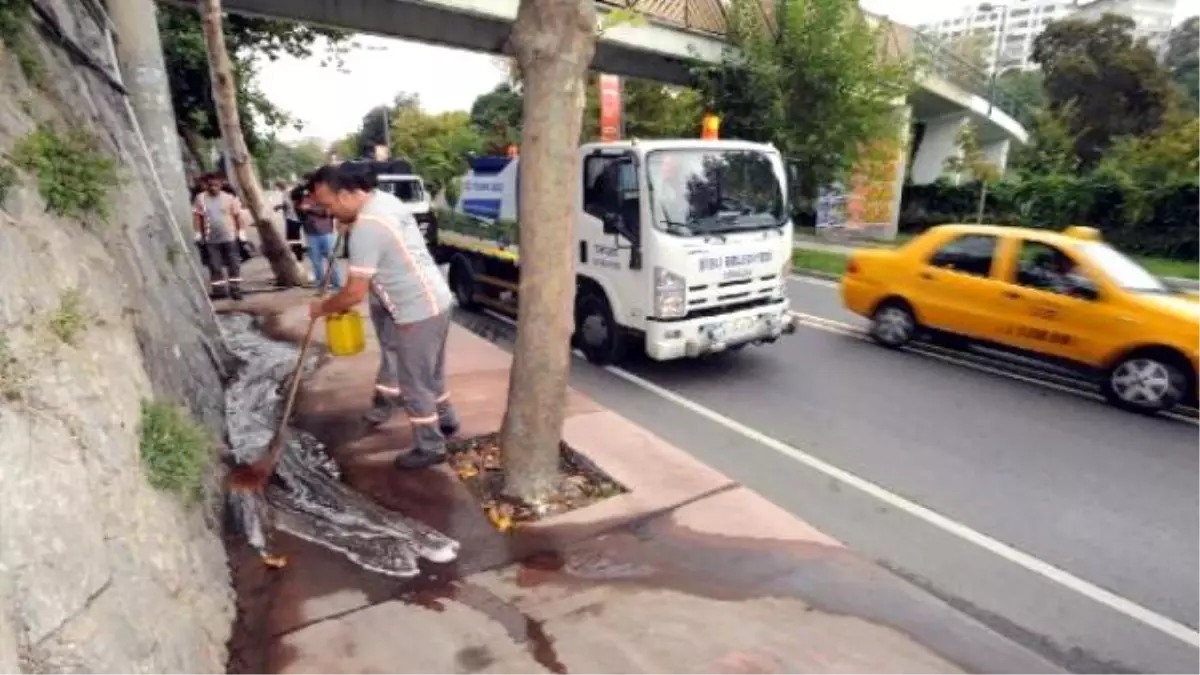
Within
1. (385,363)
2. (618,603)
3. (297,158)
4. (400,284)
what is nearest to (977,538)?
(618,603)

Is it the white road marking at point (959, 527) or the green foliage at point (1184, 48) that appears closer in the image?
the white road marking at point (959, 527)

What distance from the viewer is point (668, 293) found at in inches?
251

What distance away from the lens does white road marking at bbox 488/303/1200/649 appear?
343 cm

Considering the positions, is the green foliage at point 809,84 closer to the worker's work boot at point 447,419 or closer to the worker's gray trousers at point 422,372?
the worker's work boot at point 447,419

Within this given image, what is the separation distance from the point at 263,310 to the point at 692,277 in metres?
5.75

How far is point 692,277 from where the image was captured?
6422 millimetres

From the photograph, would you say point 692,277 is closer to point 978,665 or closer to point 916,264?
point 916,264

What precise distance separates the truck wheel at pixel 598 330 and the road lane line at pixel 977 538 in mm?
1235

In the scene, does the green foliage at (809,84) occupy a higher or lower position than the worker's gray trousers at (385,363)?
higher

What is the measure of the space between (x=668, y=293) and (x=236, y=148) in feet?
22.5

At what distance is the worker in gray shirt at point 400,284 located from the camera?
4.17 meters

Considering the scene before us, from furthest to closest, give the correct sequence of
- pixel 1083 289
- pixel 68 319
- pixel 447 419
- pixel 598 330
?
1. pixel 598 330
2. pixel 1083 289
3. pixel 447 419
4. pixel 68 319

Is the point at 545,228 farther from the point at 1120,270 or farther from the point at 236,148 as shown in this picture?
the point at 236,148

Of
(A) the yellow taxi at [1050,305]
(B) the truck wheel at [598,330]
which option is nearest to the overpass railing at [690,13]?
(A) the yellow taxi at [1050,305]
